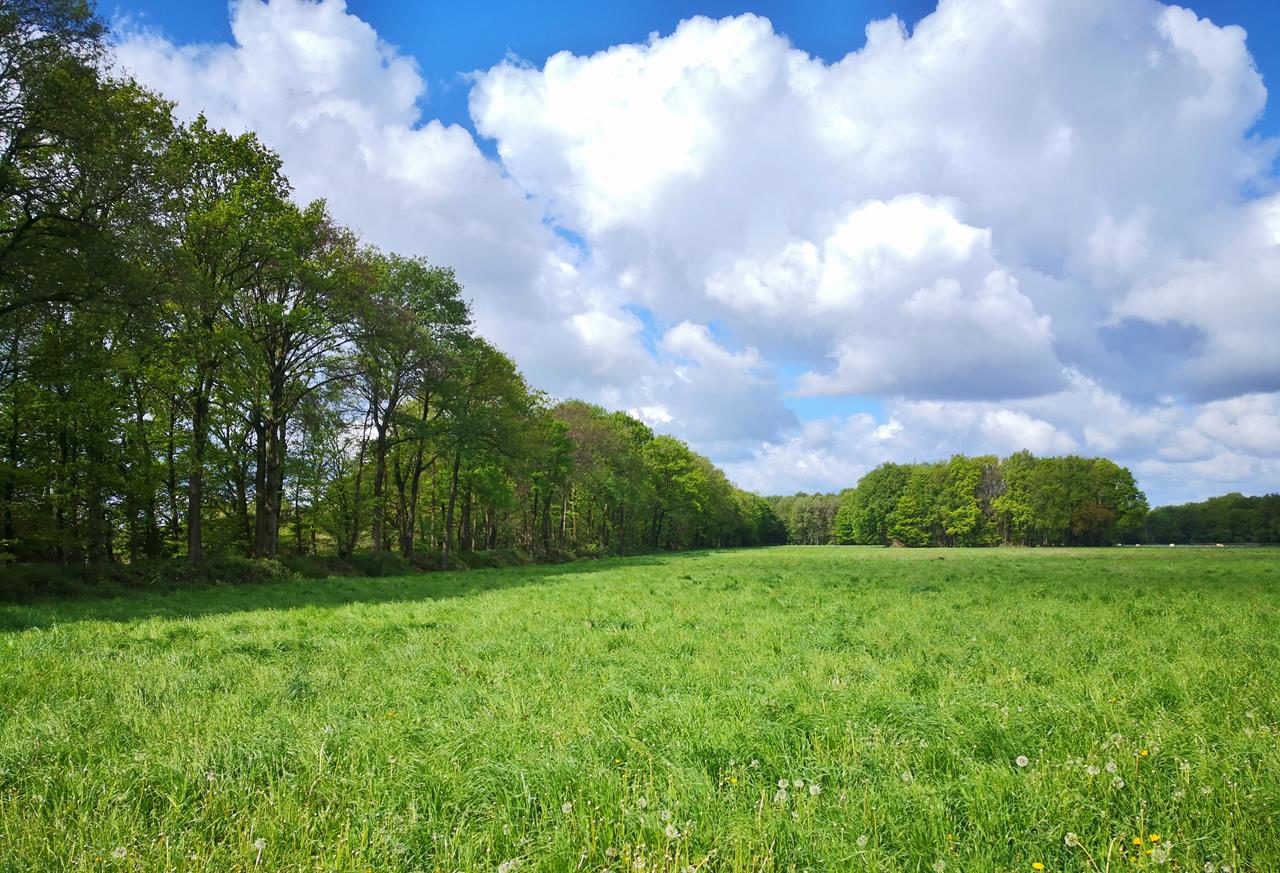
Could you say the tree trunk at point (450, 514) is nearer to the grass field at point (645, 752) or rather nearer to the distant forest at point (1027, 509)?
the grass field at point (645, 752)

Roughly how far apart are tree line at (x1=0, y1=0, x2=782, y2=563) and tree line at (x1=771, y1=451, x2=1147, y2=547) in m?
91.0

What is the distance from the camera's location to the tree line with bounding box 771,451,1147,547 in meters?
99.6

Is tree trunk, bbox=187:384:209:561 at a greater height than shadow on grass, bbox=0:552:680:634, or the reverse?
tree trunk, bbox=187:384:209:561

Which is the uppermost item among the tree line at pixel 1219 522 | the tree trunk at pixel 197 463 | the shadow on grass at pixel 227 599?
the tree trunk at pixel 197 463

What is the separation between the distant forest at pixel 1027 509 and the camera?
99812mm

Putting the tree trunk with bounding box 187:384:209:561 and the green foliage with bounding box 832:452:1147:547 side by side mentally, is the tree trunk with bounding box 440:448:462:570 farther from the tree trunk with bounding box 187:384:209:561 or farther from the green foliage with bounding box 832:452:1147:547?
the green foliage with bounding box 832:452:1147:547

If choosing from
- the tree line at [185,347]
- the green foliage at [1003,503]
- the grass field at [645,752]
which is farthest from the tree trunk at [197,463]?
the green foliage at [1003,503]

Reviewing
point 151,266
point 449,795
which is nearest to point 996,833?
point 449,795

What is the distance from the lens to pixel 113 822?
166 inches

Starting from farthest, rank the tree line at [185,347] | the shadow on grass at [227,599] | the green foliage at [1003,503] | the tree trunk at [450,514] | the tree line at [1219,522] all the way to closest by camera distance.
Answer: the tree line at [1219,522], the green foliage at [1003,503], the tree trunk at [450,514], the tree line at [185,347], the shadow on grass at [227,599]

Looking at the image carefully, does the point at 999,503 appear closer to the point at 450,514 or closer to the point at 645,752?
the point at 450,514

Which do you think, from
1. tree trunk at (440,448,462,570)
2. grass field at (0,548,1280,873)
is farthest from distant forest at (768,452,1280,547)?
grass field at (0,548,1280,873)

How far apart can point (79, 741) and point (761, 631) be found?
31.5 feet

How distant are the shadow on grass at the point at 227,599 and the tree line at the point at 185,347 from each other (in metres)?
4.75
